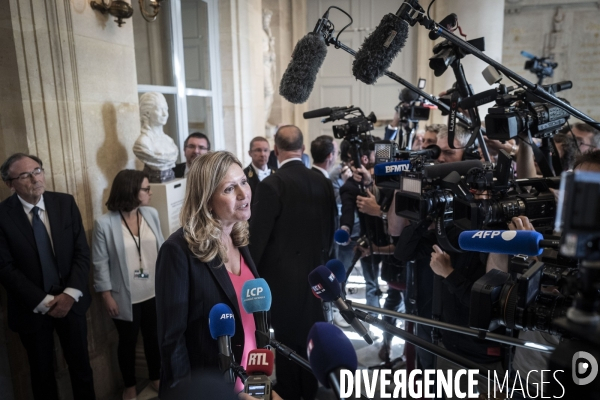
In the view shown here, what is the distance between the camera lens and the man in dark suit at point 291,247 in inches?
110

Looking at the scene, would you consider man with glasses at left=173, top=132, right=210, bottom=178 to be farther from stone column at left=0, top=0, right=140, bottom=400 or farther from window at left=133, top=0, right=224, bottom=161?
window at left=133, top=0, right=224, bottom=161

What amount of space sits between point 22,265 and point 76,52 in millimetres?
1306

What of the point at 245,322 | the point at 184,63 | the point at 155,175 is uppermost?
the point at 184,63

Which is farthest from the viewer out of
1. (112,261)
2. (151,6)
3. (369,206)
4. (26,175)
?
(151,6)

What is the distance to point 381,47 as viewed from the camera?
184cm

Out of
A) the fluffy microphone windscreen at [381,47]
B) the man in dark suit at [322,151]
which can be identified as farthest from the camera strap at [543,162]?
the man in dark suit at [322,151]

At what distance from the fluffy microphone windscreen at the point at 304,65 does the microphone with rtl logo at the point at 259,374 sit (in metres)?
1.37

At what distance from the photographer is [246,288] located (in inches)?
55.9

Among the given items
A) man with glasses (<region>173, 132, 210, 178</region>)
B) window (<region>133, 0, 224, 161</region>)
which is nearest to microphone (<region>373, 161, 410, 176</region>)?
man with glasses (<region>173, 132, 210, 178</region>)

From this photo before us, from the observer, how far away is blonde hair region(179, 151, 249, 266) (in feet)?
5.35

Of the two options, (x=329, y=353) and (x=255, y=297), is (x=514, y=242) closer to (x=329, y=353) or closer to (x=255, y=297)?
(x=329, y=353)

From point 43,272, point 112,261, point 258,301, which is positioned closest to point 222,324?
point 258,301

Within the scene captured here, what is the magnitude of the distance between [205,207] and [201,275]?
9.8 inches

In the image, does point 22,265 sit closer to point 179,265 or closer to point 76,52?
point 76,52
